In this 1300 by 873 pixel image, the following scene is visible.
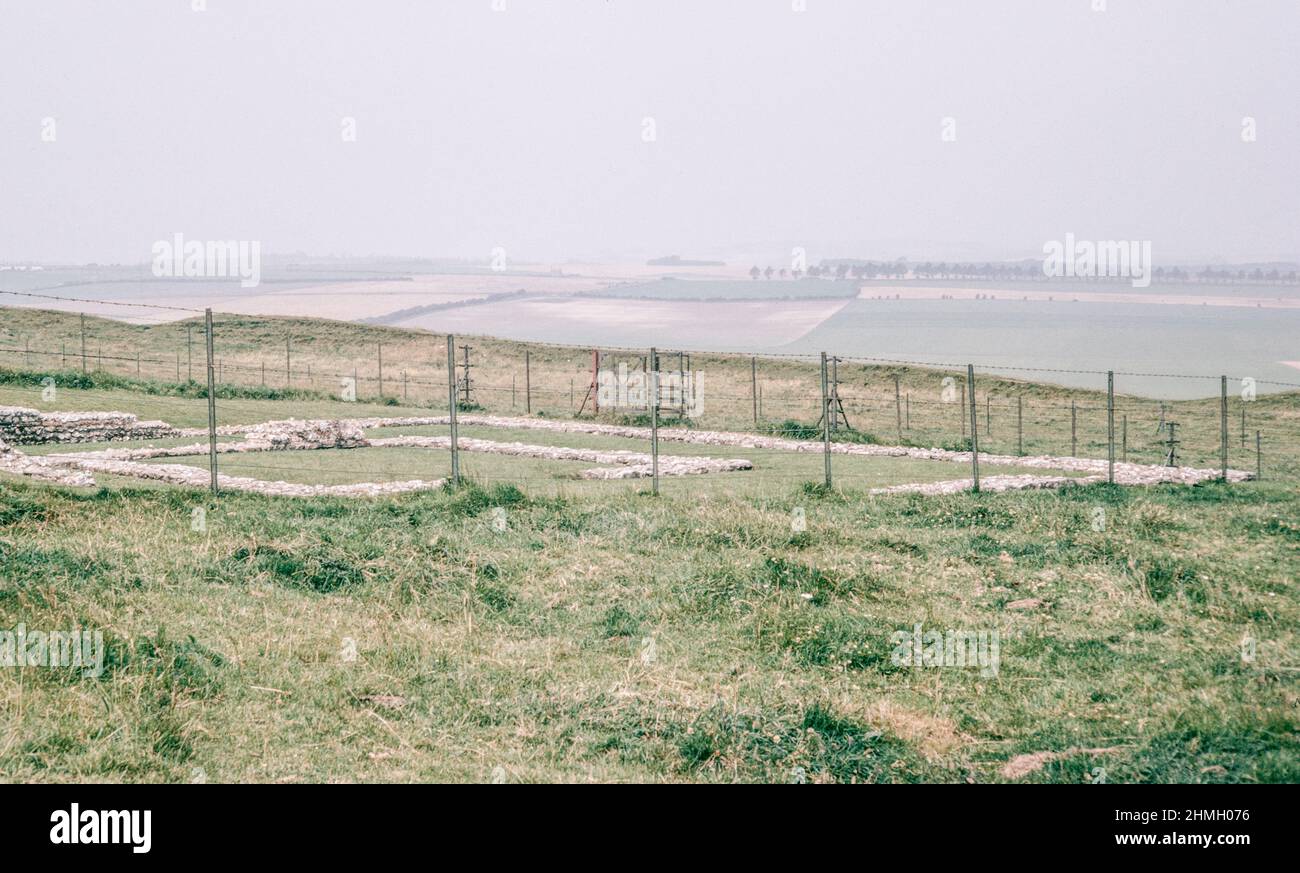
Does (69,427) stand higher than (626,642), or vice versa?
(69,427)

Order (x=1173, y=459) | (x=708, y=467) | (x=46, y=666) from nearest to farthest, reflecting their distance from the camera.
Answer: (x=46, y=666) → (x=708, y=467) → (x=1173, y=459)

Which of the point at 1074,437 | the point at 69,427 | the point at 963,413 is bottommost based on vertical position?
the point at 963,413

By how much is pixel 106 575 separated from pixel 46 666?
2841mm

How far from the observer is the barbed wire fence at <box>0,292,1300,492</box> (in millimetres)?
36062

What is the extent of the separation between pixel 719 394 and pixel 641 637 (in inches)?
1858

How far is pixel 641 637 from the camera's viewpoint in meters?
9.98

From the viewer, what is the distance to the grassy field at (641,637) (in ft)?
23.3

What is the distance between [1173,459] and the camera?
100 feet

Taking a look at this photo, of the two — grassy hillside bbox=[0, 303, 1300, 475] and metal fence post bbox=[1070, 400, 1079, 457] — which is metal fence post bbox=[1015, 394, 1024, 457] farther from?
metal fence post bbox=[1070, 400, 1079, 457]

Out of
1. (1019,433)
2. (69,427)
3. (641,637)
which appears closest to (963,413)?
(1019,433)

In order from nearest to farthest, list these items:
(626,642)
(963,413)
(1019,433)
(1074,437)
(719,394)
Answer: 1. (626,642)
2. (1074,437)
3. (1019,433)
4. (963,413)
5. (719,394)

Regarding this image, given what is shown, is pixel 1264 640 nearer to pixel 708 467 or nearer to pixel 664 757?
pixel 664 757

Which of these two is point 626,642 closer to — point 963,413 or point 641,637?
point 641,637
